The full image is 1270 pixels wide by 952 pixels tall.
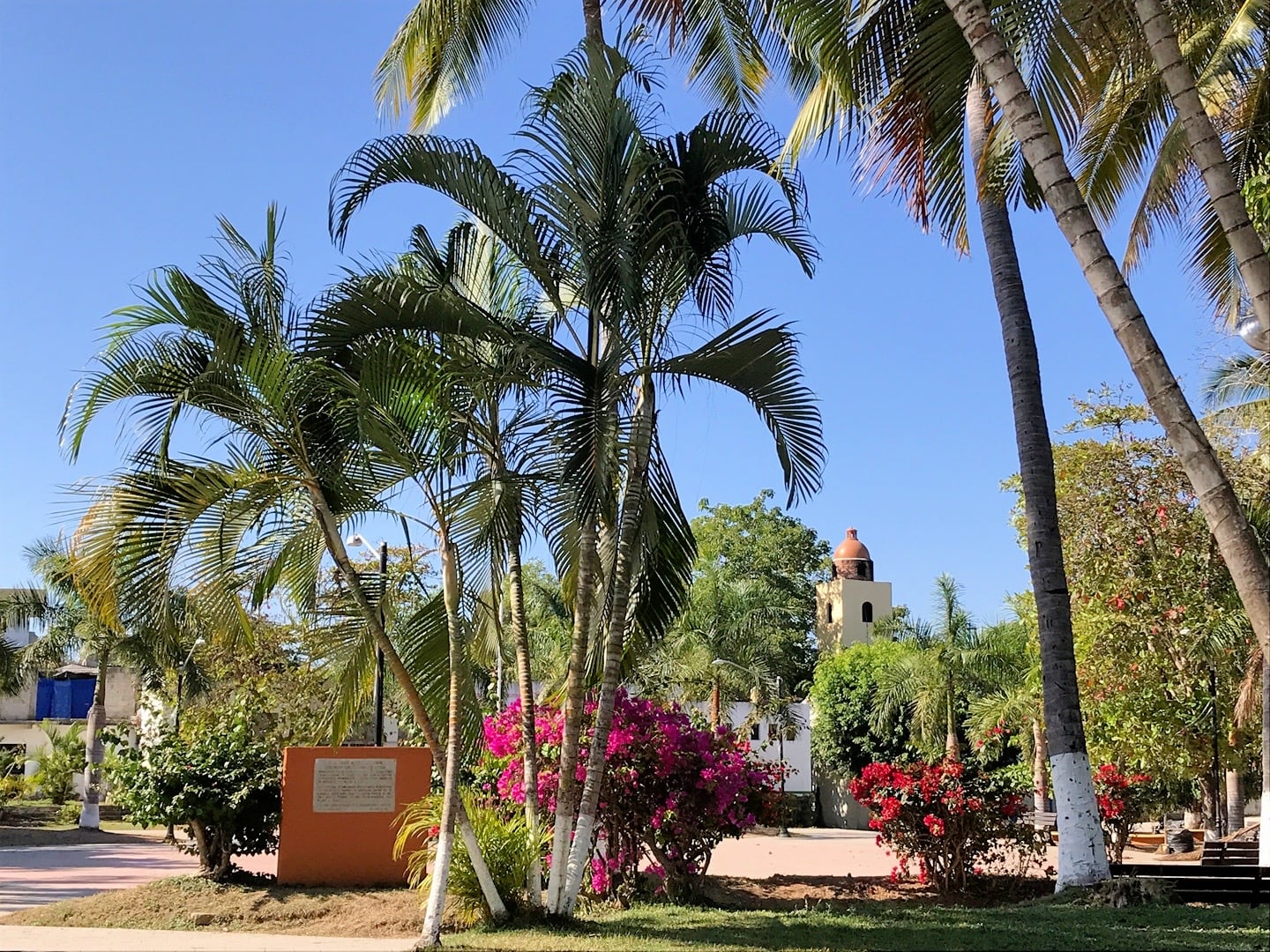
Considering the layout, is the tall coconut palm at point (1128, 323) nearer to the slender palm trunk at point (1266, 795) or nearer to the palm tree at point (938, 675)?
the slender palm trunk at point (1266, 795)

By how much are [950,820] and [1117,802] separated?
12.4 ft

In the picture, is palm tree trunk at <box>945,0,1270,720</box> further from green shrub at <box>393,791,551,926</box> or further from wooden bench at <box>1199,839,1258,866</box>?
wooden bench at <box>1199,839,1258,866</box>

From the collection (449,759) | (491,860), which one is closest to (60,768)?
(491,860)

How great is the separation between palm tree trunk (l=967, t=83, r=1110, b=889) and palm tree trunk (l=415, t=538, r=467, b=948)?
4786mm

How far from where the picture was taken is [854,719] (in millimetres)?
38281

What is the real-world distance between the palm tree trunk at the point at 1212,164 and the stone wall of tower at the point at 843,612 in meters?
47.1

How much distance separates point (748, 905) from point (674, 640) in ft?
82.6

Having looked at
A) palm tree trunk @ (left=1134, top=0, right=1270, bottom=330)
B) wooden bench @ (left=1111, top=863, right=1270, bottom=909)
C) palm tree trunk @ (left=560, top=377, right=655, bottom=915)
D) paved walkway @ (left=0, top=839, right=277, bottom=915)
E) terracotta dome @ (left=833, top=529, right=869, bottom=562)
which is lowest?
paved walkway @ (left=0, top=839, right=277, bottom=915)

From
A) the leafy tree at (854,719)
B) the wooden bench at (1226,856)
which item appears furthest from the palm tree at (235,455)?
the leafy tree at (854,719)

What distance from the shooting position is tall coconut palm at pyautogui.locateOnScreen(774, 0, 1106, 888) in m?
9.58

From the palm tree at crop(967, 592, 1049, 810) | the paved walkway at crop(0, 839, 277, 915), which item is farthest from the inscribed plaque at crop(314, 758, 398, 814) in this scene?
the palm tree at crop(967, 592, 1049, 810)

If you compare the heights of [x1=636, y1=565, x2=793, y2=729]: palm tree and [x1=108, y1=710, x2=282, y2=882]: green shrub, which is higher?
[x1=636, y1=565, x2=793, y2=729]: palm tree

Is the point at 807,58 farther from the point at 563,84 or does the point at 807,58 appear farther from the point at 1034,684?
the point at 1034,684

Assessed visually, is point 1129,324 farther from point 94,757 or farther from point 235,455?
point 94,757
